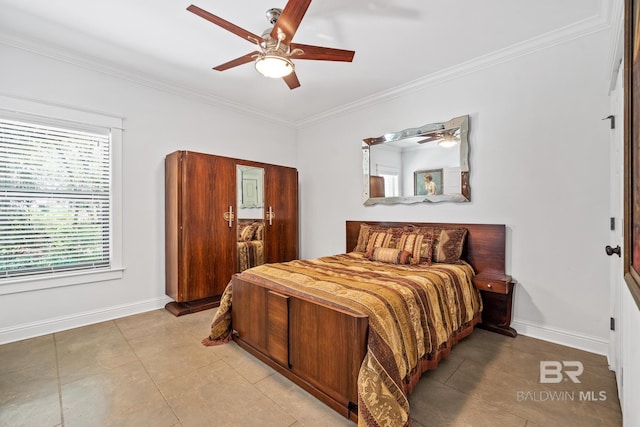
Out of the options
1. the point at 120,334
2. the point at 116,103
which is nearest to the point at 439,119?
the point at 116,103

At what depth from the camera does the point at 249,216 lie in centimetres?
386

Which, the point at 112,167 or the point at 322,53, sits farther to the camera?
the point at 112,167

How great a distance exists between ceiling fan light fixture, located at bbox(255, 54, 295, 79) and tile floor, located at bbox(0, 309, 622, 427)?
2261mm

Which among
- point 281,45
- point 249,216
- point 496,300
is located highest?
point 281,45

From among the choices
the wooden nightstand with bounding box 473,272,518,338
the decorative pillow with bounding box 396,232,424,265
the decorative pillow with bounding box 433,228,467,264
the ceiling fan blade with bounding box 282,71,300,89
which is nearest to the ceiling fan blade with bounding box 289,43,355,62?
the ceiling fan blade with bounding box 282,71,300,89

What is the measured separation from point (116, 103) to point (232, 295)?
8.26 feet

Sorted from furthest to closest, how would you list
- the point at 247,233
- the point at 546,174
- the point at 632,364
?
the point at 247,233 → the point at 546,174 → the point at 632,364

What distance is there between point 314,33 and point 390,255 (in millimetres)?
2228

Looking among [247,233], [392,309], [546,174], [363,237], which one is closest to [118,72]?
[247,233]

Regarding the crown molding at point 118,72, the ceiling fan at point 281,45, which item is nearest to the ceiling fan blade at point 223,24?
the ceiling fan at point 281,45

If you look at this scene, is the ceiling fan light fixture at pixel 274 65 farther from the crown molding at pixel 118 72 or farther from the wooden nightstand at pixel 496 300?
the wooden nightstand at pixel 496 300

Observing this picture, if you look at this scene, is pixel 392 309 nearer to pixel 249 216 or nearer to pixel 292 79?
pixel 292 79

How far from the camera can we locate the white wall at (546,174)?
2418 mm

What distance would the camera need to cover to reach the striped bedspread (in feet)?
4.80
